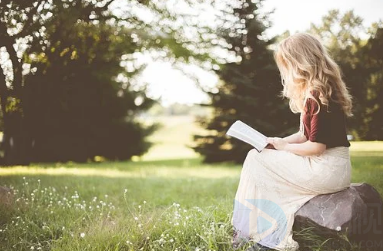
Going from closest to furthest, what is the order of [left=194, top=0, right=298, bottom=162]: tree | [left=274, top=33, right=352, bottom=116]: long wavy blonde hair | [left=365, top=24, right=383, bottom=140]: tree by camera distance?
[left=274, top=33, right=352, bottom=116]: long wavy blonde hair
[left=365, top=24, right=383, bottom=140]: tree
[left=194, top=0, right=298, bottom=162]: tree

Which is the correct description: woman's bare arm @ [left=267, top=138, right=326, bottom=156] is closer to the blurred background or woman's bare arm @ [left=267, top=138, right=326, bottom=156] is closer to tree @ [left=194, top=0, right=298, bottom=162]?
the blurred background

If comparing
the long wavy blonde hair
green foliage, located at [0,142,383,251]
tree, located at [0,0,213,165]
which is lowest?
green foliage, located at [0,142,383,251]

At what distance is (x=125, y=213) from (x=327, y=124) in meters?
2.66

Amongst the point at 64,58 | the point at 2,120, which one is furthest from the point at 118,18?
the point at 2,120

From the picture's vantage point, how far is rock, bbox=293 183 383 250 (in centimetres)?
286

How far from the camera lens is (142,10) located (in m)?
6.19

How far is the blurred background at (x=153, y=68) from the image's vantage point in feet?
17.9

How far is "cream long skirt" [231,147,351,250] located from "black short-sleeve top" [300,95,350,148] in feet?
0.35

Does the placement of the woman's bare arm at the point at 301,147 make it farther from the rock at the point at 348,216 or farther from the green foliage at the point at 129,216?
the green foliage at the point at 129,216

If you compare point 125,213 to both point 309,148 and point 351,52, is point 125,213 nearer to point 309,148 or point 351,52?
point 309,148

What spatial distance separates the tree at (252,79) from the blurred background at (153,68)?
26mm

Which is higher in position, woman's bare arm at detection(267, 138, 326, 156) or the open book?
the open book

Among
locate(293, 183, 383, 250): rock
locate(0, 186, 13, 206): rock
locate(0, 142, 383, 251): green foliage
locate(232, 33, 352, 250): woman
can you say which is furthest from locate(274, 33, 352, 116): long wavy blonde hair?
locate(0, 186, 13, 206): rock

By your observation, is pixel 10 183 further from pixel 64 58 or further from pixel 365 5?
pixel 365 5
